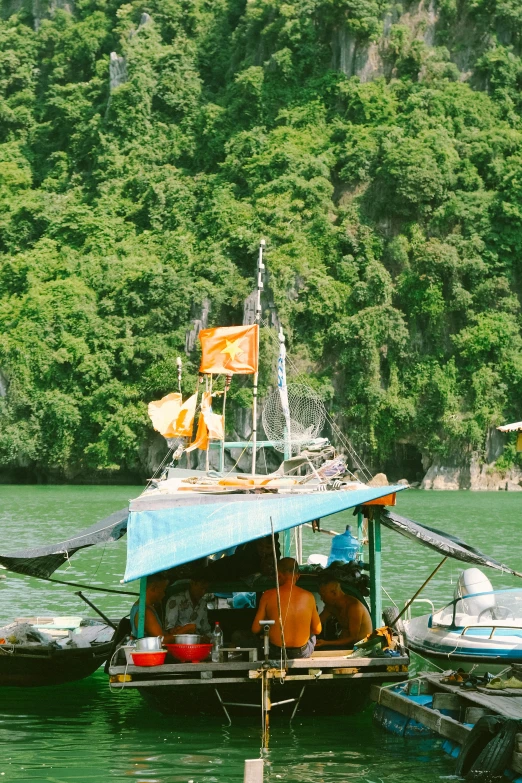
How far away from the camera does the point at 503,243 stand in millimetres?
65000

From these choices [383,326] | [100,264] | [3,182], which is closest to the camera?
[383,326]

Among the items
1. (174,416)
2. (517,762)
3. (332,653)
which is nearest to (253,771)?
(517,762)

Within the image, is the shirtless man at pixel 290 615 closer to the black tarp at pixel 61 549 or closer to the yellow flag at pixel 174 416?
the black tarp at pixel 61 549

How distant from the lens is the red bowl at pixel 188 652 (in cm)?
1116

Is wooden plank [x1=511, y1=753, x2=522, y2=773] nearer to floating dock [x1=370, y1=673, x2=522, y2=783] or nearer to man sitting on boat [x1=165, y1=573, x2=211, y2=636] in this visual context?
floating dock [x1=370, y1=673, x2=522, y2=783]

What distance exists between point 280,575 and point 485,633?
2.83 metres

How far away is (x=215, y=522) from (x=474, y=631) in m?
3.67

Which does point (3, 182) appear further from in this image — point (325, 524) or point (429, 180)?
point (325, 524)

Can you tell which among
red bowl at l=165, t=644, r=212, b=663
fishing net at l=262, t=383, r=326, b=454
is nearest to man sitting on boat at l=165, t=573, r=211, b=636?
red bowl at l=165, t=644, r=212, b=663

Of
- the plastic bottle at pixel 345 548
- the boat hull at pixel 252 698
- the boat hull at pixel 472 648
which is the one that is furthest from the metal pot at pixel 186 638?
the plastic bottle at pixel 345 548

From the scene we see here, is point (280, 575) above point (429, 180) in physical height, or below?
below

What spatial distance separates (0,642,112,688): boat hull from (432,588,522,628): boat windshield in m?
4.02

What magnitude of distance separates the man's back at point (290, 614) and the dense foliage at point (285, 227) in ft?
161

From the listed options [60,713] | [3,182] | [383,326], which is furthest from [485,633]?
[3,182]
